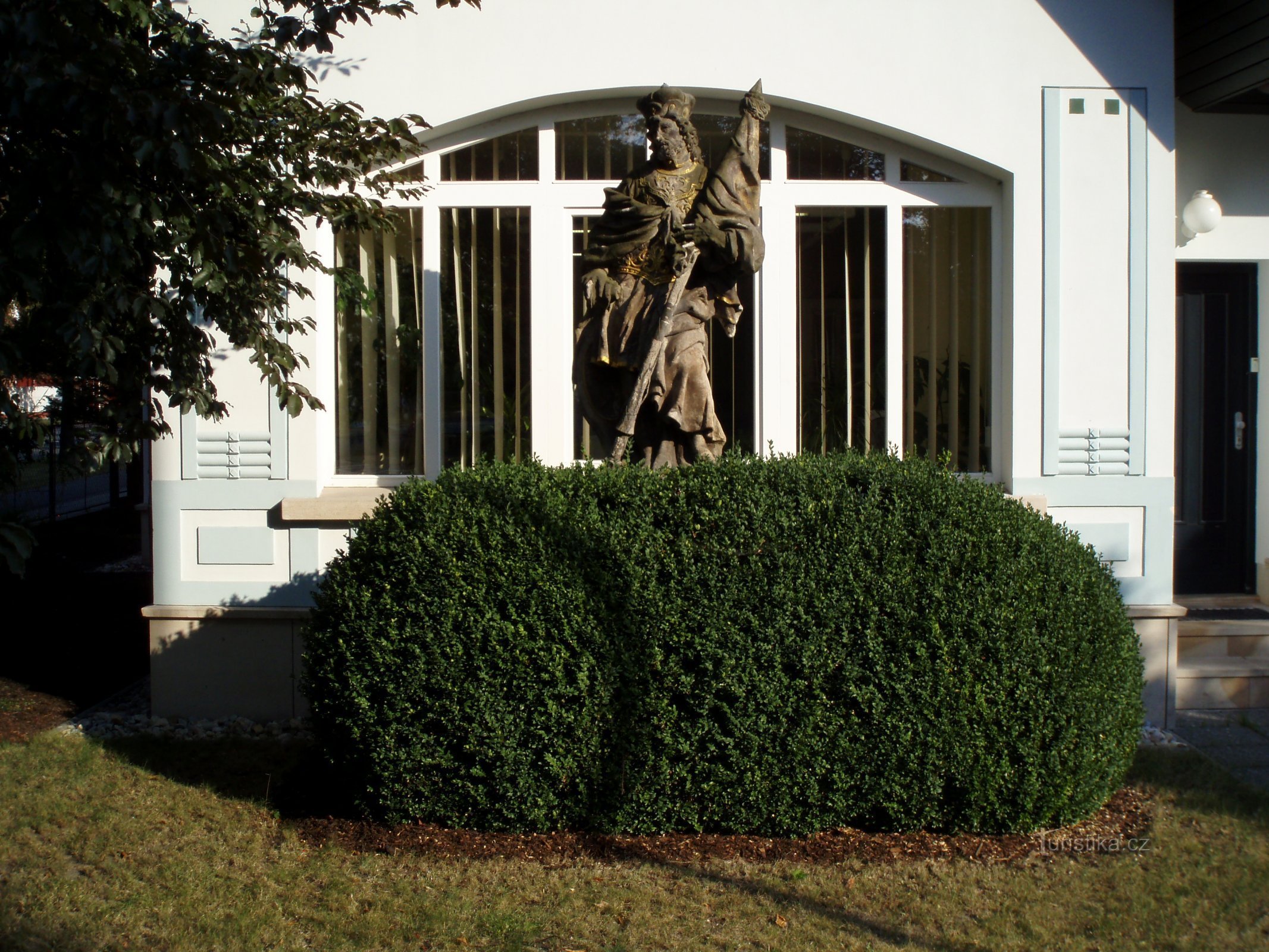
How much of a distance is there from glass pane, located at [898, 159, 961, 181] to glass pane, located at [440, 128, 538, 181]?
7.42 ft

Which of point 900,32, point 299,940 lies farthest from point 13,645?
point 900,32

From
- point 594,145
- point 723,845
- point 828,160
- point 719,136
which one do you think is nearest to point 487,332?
point 594,145

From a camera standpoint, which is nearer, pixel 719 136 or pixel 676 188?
pixel 676 188

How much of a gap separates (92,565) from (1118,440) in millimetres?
10714

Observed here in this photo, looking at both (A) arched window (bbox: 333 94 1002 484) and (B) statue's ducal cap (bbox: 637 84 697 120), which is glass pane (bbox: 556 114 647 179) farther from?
(B) statue's ducal cap (bbox: 637 84 697 120)

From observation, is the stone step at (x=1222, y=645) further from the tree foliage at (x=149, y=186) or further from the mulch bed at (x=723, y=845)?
the tree foliage at (x=149, y=186)

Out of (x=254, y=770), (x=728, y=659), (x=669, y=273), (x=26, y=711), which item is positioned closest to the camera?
(x=728, y=659)

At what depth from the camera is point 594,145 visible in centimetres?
682

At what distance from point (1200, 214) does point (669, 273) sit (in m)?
3.77

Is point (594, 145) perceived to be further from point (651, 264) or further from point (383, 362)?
point (651, 264)

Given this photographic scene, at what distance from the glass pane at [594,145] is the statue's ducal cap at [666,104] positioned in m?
1.68

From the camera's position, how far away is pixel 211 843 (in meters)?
4.50

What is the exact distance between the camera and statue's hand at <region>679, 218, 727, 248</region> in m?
4.99

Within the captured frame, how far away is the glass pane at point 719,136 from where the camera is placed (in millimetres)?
6789
